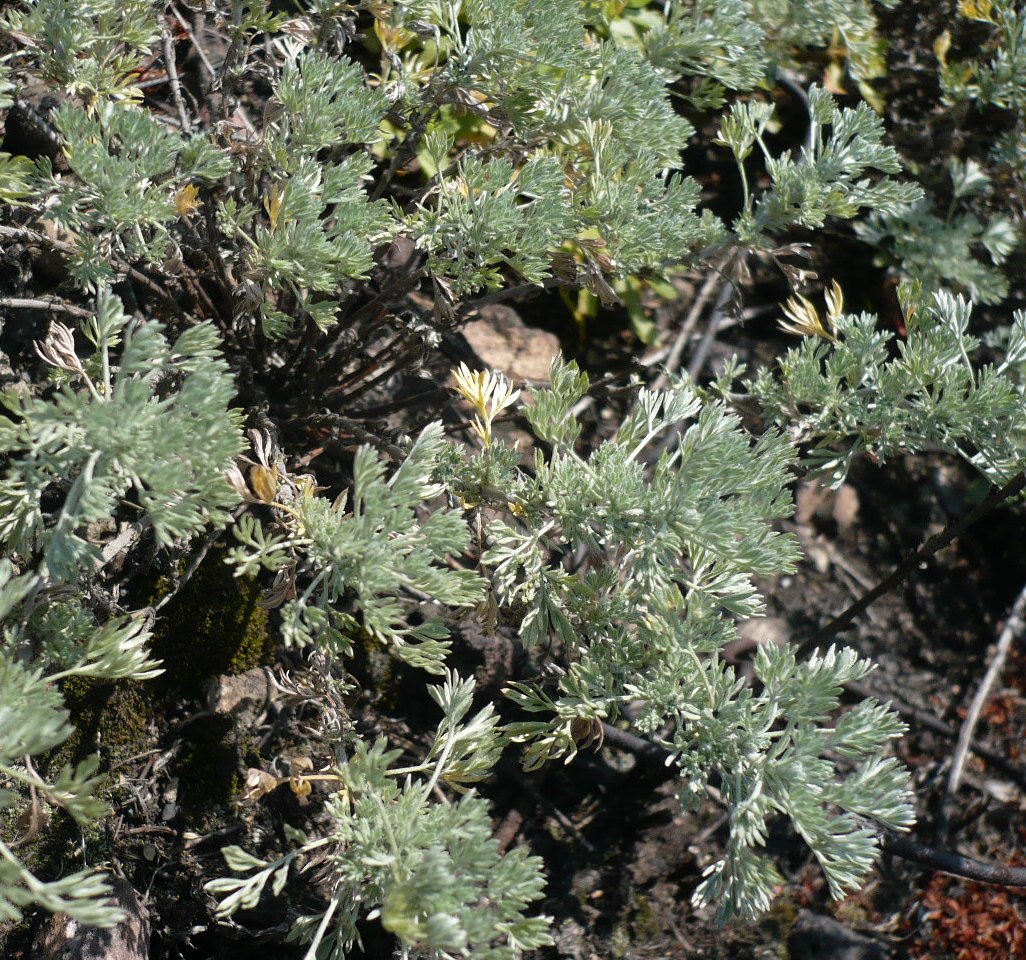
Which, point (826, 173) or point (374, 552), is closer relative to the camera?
point (374, 552)

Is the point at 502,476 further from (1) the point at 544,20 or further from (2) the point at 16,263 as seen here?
(2) the point at 16,263

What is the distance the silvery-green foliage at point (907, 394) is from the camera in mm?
1828

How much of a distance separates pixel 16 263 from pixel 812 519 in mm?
2428

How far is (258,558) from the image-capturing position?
4.70 feet

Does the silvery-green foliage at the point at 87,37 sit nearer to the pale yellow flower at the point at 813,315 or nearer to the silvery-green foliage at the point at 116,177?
the silvery-green foliage at the point at 116,177

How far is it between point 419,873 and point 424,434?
2.27 ft

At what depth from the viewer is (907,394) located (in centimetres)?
193

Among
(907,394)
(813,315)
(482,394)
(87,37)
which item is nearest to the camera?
(87,37)

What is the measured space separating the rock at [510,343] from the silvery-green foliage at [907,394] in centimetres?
96

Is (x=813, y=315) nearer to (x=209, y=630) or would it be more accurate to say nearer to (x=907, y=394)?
(x=907, y=394)

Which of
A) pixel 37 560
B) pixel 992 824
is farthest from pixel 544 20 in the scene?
pixel 992 824

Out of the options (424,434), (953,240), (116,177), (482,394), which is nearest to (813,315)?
(482,394)

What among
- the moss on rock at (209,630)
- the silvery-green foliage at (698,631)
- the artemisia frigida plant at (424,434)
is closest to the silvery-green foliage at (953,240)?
the artemisia frigida plant at (424,434)

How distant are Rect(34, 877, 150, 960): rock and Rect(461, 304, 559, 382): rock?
1.69 meters
